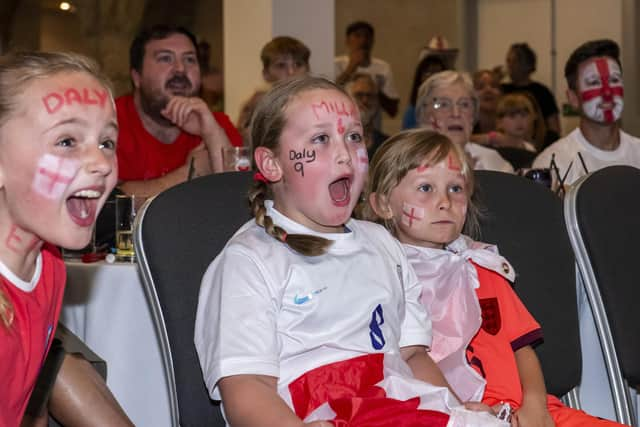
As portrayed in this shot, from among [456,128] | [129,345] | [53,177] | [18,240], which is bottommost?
[129,345]

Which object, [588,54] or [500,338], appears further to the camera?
[588,54]

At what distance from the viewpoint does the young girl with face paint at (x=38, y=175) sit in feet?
5.02

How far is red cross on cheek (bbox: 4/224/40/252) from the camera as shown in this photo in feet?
5.23

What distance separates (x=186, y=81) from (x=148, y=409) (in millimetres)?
1944

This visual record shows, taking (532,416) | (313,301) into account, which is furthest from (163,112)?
(532,416)

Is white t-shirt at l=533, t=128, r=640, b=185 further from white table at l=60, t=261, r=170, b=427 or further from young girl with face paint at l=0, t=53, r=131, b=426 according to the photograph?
young girl with face paint at l=0, t=53, r=131, b=426

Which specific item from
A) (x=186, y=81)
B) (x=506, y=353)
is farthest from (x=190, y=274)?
(x=186, y=81)

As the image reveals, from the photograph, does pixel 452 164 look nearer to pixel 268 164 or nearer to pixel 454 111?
pixel 268 164

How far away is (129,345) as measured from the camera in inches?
90.6

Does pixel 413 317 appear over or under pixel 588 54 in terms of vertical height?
under

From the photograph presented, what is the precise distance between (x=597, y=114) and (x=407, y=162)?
202 cm

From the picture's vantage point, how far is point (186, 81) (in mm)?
3975

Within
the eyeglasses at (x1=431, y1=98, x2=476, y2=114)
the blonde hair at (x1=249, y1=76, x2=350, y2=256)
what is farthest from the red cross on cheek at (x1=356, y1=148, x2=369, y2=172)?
the eyeglasses at (x1=431, y1=98, x2=476, y2=114)

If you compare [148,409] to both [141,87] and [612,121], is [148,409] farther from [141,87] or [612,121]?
[612,121]
